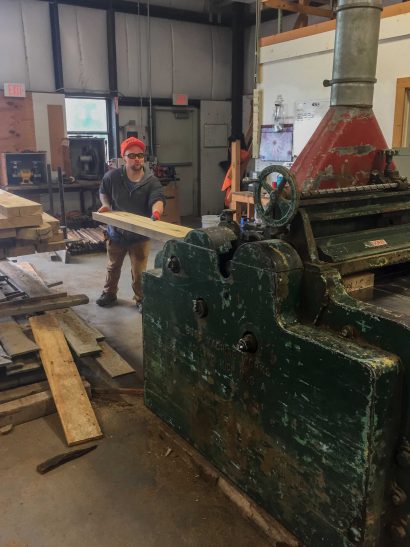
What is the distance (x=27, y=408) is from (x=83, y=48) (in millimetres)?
6104

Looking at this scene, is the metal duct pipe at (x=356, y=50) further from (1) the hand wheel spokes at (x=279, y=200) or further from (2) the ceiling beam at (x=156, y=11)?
(2) the ceiling beam at (x=156, y=11)

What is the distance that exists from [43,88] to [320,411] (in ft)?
22.0

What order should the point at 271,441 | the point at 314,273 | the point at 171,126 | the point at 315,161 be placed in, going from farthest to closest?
1. the point at 171,126
2. the point at 315,161
3. the point at 271,441
4. the point at 314,273

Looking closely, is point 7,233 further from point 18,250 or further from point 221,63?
point 221,63

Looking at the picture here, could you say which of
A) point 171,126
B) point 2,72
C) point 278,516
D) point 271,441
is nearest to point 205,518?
point 278,516

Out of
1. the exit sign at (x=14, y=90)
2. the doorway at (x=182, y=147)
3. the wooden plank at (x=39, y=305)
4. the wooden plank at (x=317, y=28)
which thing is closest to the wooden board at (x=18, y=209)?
the wooden plank at (x=39, y=305)

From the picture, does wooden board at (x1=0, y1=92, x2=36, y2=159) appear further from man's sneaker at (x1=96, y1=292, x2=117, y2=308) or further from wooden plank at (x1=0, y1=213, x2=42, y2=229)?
wooden plank at (x1=0, y1=213, x2=42, y2=229)

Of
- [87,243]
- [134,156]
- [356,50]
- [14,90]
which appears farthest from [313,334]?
[14,90]

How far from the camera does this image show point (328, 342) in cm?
138

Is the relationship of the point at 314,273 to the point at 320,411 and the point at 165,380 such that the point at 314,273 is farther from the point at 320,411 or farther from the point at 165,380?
the point at 165,380

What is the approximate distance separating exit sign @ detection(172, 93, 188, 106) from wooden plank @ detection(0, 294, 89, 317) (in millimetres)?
5477

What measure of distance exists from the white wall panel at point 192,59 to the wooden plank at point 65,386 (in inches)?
241

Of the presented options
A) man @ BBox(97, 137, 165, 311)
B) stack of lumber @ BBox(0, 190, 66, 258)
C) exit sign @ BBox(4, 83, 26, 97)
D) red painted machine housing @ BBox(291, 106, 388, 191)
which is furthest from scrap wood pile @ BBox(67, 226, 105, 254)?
red painted machine housing @ BBox(291, 106, 388, 191)

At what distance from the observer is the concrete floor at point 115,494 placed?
5.71 feet
